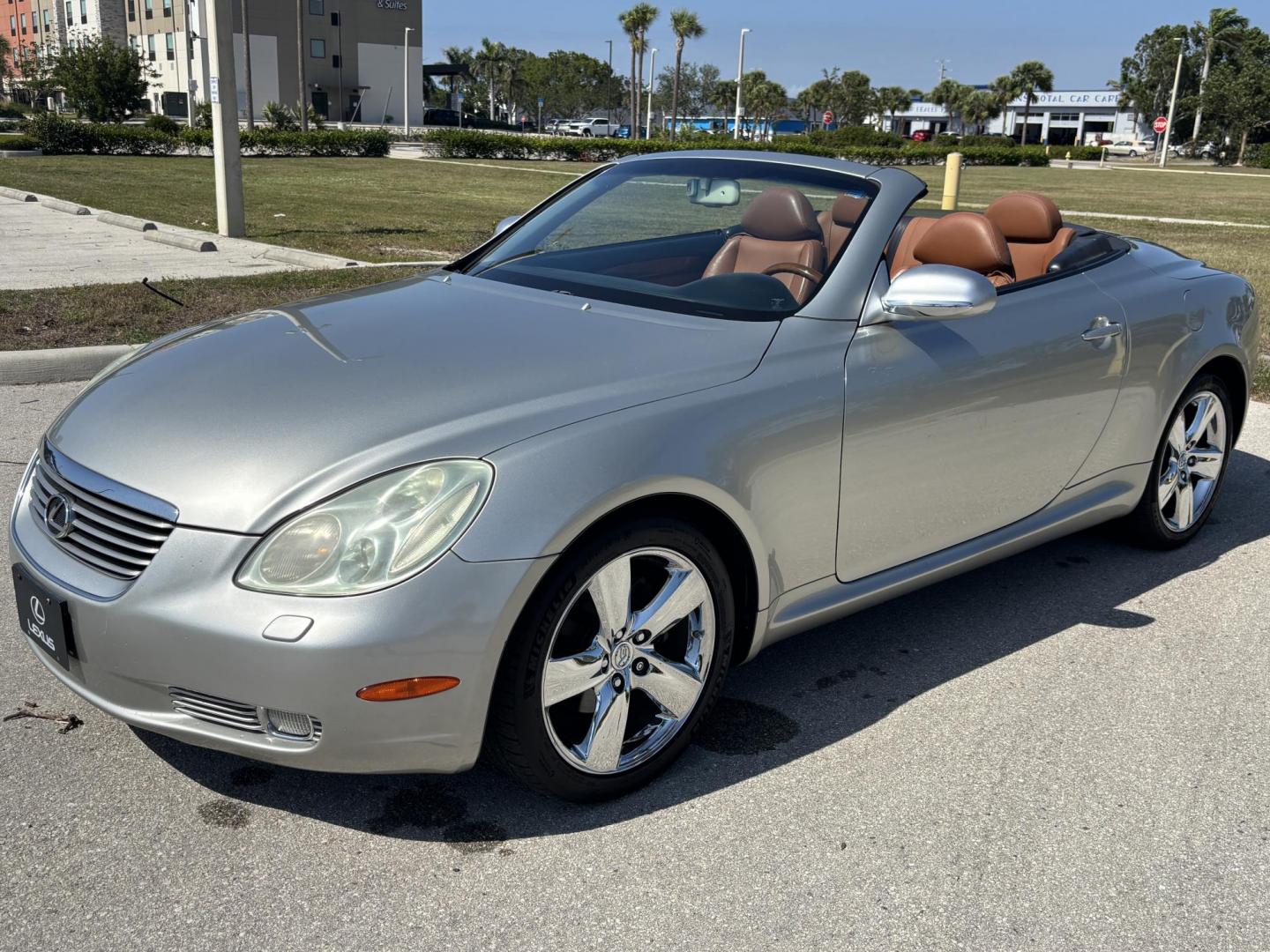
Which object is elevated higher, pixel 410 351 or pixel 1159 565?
pixel 410 351

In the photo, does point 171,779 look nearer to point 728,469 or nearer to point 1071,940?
point 728,469

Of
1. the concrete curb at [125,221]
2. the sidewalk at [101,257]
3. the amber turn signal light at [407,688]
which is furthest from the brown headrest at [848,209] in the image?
the concrete curb at [125,221]

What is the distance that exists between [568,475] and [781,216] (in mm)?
1885

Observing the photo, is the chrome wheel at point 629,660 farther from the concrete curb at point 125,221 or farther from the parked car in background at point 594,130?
the parked car in background at point 594,130

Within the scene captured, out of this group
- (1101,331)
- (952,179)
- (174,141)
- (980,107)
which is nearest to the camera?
(1101,331)

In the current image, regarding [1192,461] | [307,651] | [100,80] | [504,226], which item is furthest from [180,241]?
[100,80]

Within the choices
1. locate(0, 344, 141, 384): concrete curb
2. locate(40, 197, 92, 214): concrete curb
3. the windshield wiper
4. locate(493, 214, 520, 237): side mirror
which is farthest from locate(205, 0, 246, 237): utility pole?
the windshield wiper

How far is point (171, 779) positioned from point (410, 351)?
1199 millimetres

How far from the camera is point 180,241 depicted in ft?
44.3

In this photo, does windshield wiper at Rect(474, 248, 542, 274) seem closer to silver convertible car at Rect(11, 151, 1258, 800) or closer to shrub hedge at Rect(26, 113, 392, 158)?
silver convertible car at Rect(11, 151, 1258, 800)

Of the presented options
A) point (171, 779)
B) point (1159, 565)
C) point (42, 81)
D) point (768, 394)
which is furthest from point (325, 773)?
point (42, 81)

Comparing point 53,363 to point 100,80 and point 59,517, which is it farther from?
point 100,80

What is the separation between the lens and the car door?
3.33 metres

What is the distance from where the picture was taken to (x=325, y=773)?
10.0ft
